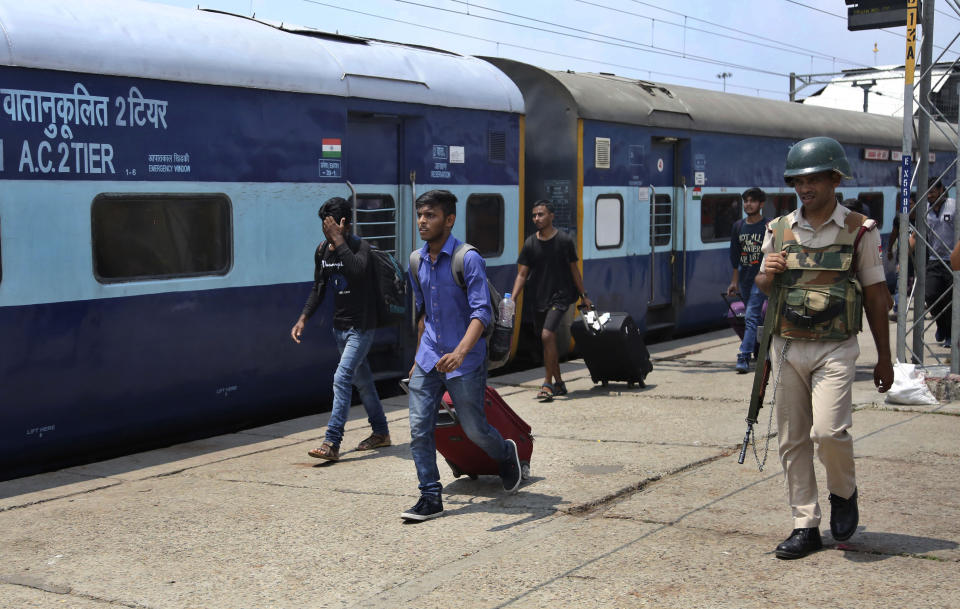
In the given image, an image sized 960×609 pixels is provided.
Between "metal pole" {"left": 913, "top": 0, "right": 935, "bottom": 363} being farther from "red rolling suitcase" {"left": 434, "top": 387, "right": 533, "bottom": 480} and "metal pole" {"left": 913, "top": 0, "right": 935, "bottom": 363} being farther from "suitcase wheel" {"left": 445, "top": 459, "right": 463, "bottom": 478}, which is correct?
"suitcase wheel" {"left": 445, "top": 459, "right": 463, "bottom": 478}

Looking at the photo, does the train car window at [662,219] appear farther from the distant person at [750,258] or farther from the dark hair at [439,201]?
the dark hair at [439,201]

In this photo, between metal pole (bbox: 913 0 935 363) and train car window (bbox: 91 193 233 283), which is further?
metal pole (bbox: 913 0 935 363)

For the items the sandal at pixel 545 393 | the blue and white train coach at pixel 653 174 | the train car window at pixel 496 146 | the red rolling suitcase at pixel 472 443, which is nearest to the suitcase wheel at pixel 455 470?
the red rolling suitcase at pixel 472 443

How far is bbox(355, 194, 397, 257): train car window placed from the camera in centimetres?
999

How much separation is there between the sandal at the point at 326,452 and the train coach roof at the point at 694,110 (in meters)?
5.86

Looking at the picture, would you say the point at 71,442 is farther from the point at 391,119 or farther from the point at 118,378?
the point at 391,119

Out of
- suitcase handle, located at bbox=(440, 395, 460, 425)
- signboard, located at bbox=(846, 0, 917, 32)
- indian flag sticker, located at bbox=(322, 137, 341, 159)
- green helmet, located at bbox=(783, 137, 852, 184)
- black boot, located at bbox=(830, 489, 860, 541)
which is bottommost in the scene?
black boot, located at bbox=(830, 489, 860, 541)

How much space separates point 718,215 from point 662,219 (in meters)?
1.48

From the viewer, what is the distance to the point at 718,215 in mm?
15703

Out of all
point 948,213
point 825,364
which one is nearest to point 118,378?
point 825,364

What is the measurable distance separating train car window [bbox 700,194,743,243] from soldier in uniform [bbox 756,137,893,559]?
9.87 metres

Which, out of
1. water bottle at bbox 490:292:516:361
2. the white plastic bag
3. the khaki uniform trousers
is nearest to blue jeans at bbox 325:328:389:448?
water bottle at bbox 490:292:516:361

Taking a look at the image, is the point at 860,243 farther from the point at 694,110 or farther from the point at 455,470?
the point at 694,110

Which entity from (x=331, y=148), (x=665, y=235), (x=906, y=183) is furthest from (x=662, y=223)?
(x=331, y=148)
